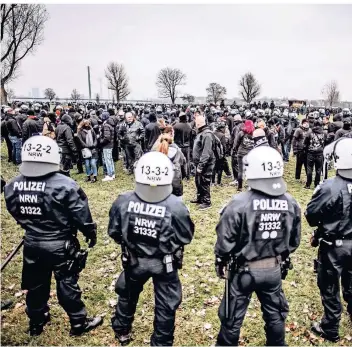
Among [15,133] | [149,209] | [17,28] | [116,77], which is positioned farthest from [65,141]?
[116,77]

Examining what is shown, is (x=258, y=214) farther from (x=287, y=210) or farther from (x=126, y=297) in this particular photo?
(x=126, y=297)

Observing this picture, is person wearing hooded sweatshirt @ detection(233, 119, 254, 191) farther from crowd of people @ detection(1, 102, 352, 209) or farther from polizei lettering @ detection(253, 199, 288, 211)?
polizei lettering @ detection(253, 199, 288, 211)

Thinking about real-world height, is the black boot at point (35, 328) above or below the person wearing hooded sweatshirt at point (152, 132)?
below

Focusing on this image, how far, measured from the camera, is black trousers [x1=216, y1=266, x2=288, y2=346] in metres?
3.31

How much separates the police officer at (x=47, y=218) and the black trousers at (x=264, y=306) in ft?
5.79

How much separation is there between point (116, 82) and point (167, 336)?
54.7 m

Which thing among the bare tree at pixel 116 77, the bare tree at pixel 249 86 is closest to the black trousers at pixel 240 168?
the bare tree at pixel 116 77

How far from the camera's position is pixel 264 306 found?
11.2 feet

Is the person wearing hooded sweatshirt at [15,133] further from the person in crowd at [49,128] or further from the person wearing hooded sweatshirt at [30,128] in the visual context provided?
the person in crowd at [49,128]

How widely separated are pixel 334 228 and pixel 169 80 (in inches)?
2555

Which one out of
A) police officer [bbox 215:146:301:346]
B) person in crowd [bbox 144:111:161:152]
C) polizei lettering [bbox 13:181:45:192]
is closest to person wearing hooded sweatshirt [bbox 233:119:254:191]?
person in crowd [bbox 144:111:161:152]

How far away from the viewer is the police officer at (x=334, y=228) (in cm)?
369

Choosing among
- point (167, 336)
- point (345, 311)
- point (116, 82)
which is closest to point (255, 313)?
point (345, 311)

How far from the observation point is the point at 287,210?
10.8 feet
